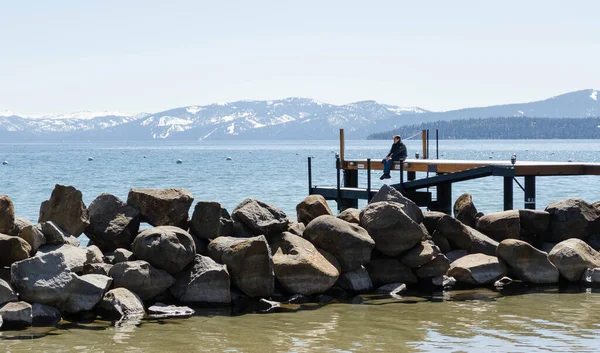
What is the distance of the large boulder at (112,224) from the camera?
15961mm

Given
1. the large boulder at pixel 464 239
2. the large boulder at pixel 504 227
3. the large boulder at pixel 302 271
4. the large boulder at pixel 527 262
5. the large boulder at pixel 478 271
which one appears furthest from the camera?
the large boulder at pixel 504 227

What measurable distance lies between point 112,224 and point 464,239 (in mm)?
6692

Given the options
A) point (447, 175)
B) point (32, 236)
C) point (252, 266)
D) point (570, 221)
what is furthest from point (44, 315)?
point (447, 175)

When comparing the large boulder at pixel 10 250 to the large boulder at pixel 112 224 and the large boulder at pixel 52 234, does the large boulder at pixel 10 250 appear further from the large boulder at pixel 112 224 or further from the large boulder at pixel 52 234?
the large boulder at pixel 112 224

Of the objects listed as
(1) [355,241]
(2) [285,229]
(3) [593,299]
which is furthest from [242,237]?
(3) [593,299]

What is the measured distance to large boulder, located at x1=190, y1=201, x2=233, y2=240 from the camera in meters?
15.9

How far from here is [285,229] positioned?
1641 cm

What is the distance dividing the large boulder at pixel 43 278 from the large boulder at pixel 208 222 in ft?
10.4

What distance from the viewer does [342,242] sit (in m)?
15.8

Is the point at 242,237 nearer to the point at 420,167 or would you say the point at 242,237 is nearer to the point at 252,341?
the point at 252,341

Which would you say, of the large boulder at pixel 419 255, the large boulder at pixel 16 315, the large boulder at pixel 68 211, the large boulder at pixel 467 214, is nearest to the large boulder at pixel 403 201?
the large boulder at pixel 419 255

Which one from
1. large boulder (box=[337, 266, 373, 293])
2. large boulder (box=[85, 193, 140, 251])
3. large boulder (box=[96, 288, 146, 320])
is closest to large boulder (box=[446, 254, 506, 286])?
large boulder (box=[337, 266, 373, 293])

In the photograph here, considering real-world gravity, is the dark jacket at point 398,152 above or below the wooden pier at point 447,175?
above

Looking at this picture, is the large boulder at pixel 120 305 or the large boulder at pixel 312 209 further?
the large boulder at pixel 312 209
